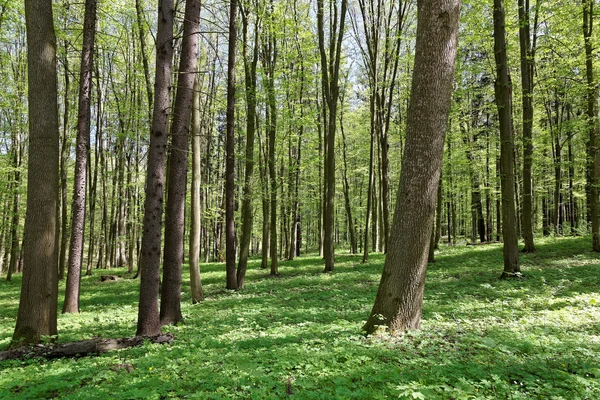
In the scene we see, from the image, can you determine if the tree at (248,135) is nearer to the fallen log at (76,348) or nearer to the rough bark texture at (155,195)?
the rough bark texture at (155,195)

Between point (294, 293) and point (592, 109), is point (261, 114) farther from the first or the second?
point (592, 109)

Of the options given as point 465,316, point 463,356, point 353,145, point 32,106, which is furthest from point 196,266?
point 353,145

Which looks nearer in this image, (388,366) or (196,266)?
(388,366)

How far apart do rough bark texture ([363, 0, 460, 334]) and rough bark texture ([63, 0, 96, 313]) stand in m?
9.38

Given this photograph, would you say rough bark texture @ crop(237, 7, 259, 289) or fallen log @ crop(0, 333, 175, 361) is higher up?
rough bark texture @ crop(237, 7, 259, 289)

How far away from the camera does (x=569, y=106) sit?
24.7 metres

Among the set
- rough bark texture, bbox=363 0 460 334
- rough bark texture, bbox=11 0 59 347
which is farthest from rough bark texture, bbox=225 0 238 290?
rough bark texture, bbox=363 0 460 334

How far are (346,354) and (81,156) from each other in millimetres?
9941

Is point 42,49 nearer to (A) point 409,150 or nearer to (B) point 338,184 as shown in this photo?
(A) point 409,150

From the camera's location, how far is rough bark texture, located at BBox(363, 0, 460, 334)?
16.6ft

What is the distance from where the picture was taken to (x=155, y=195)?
21.5 feet

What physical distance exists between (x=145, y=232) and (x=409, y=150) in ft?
16.2

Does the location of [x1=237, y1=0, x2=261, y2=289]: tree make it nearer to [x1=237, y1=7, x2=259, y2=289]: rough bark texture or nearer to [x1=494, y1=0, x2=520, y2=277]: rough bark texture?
[x1=237, y1=7, x2=259, y2=289]: rough bark texture

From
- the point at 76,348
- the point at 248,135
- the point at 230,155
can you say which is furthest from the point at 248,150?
the point at 76,348
